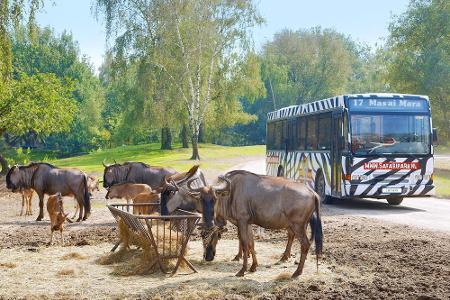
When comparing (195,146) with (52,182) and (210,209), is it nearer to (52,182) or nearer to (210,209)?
(52,182)

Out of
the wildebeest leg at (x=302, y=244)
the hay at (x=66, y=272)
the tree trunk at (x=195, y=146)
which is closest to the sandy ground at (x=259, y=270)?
the hay at (x=66, y=272)

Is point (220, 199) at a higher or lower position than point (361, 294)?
higher

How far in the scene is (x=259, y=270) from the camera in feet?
34.2

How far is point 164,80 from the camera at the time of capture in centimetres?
4803

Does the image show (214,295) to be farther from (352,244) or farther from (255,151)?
(255,151)

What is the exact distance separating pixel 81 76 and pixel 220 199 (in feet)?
245

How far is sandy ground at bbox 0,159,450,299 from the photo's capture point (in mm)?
8820

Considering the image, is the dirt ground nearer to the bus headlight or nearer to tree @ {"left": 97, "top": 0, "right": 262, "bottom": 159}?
the bus headlight

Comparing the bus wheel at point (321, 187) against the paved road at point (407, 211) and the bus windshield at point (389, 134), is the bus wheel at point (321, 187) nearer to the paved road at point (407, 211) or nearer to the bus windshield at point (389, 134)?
the paved road at point (407, 211)

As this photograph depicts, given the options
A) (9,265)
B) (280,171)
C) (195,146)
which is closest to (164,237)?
(9,265)

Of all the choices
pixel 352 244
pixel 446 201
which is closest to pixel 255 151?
pixel 446 201

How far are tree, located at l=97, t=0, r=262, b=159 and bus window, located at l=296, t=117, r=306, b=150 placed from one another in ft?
79.9

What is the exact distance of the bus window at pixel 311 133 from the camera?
2135 cm

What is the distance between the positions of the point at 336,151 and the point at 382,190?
184 cm
